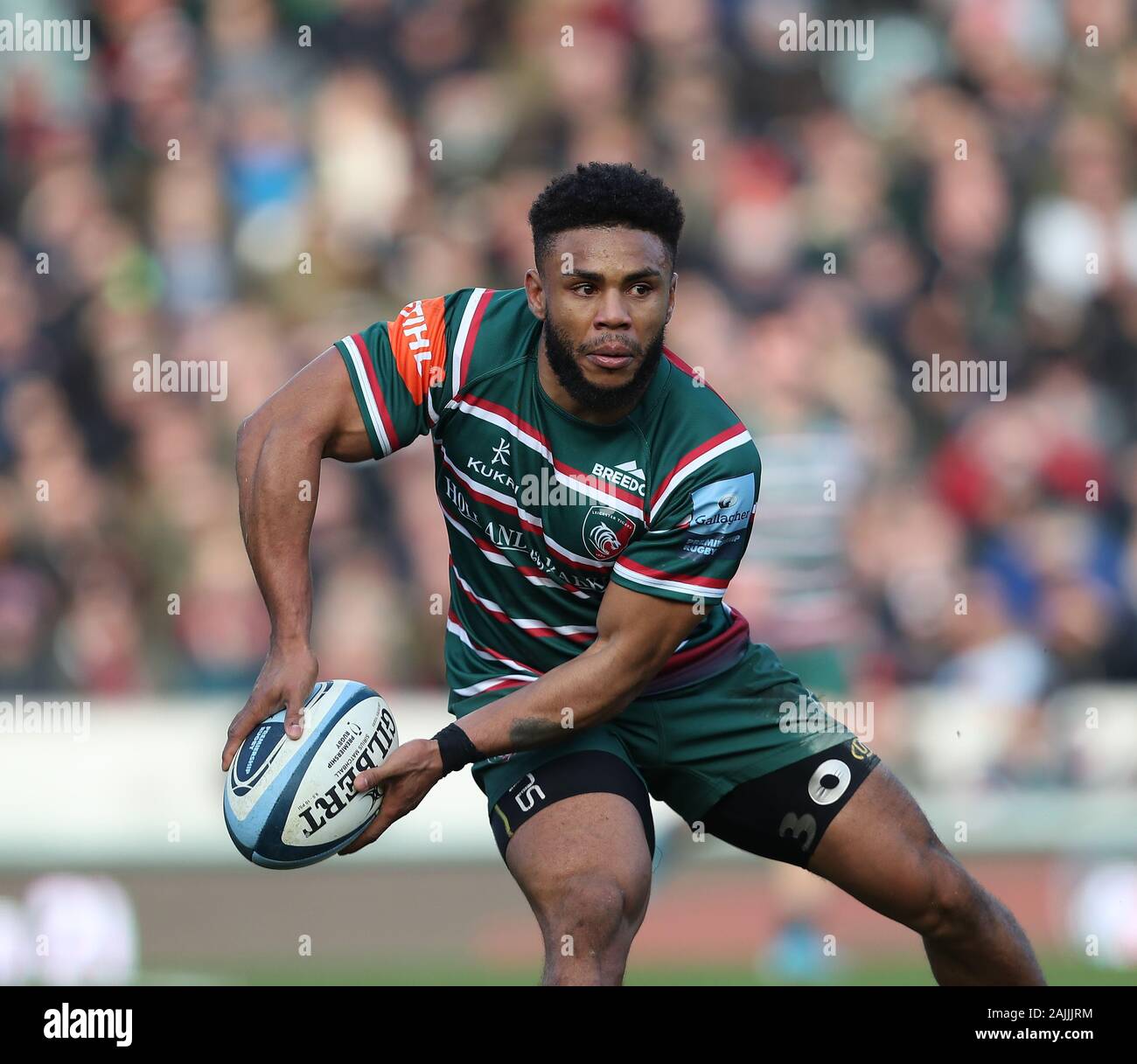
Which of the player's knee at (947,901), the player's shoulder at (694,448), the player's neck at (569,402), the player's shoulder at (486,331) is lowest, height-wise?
the player's knee at (947,901)

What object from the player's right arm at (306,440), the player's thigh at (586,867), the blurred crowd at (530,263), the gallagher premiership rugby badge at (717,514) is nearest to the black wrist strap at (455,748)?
the player's thigh at (586,867)

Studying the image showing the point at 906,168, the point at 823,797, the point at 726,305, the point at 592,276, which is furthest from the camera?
the point at 906,168

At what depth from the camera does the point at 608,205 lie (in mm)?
4664

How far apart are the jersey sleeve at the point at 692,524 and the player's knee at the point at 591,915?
0.75m

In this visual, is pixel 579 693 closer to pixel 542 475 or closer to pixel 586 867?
pixel 586 867

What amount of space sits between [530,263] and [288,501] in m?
5.80

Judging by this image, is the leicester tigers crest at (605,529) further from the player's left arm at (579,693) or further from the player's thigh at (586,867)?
the player's thigh at (586,867)

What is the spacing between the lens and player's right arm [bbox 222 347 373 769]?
15.5 ft

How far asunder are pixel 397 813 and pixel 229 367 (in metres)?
5.62

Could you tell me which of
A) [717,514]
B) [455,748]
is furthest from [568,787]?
[717,514]

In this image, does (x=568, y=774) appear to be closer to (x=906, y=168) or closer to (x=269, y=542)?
(x=269, y=542)

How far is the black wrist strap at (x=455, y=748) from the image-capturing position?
4707 millimetres

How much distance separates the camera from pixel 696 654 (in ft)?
17.0
